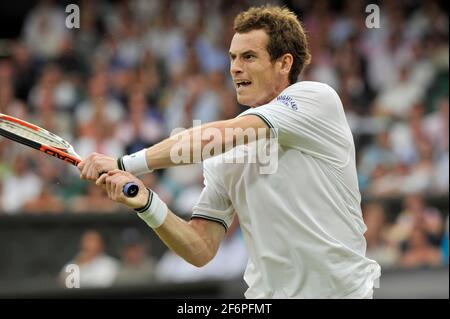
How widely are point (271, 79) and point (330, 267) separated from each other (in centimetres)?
128

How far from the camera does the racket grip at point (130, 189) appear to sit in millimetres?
5340

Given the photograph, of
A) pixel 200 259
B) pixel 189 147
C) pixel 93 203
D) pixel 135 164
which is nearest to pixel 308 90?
pixel 189 147

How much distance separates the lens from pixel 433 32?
1506 cm

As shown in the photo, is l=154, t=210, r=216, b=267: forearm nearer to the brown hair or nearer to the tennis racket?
the tennis racket

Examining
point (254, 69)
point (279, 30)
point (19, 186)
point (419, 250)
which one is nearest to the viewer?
point (254, 69)

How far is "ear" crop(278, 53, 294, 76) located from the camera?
587 centimetres

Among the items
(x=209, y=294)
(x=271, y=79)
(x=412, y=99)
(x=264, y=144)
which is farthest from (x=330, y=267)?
(x=412, y=99)

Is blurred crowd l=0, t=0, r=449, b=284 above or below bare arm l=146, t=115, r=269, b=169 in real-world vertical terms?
above

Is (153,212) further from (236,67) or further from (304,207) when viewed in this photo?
(236,67)

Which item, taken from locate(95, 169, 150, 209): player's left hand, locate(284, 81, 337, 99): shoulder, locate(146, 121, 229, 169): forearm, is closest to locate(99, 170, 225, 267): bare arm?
locate(95, 169, 150, 209): player's left hand

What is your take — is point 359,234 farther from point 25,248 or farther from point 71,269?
point 25,248

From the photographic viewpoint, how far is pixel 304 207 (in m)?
5.50

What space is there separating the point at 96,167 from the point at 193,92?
8368mm

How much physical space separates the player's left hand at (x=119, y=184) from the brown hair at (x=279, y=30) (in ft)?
4.08
